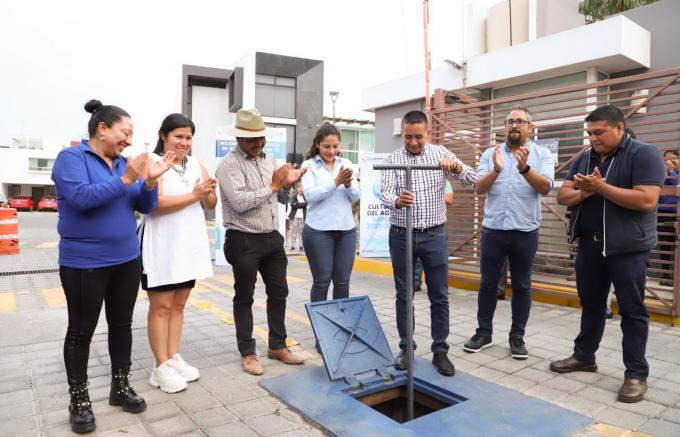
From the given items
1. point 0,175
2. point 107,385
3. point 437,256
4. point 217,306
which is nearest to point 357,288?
point 217,306

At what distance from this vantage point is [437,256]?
148 inches

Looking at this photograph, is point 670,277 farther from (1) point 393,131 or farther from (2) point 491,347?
(1) point 393,131

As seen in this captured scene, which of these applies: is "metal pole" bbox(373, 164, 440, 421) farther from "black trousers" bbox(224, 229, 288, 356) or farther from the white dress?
the white dress

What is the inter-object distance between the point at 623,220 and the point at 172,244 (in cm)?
315

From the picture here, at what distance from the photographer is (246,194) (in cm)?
360

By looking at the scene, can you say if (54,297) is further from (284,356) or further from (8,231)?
(8,231)

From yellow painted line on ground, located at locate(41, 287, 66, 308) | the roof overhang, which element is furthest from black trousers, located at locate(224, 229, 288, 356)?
the roof overhang

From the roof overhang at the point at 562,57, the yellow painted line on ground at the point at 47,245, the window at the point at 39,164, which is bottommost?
the yellow painted line on ground at the point at 47,245

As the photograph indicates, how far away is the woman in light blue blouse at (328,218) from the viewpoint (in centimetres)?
409

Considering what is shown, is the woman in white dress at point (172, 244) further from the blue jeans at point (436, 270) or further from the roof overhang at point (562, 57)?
the roof overhang at point (562, 57)

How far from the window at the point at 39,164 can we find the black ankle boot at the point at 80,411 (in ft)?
192

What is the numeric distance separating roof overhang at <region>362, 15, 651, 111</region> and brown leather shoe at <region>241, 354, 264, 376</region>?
24.7 ft

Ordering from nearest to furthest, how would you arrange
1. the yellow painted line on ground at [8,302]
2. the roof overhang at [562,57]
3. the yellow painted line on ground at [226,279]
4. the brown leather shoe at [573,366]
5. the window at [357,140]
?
1. the brown leather shoe at [573,366]
2. the yellow painted line on ground at [8,302]
3. the roof overhang at [562,57]
4. the yellow painted line on ground at [226,279]
5. the window at [357,140]

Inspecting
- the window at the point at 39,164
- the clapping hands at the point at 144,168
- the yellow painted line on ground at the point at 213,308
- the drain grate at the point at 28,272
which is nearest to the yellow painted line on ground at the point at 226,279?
the yellow painted line on ground at the point at 213,308
